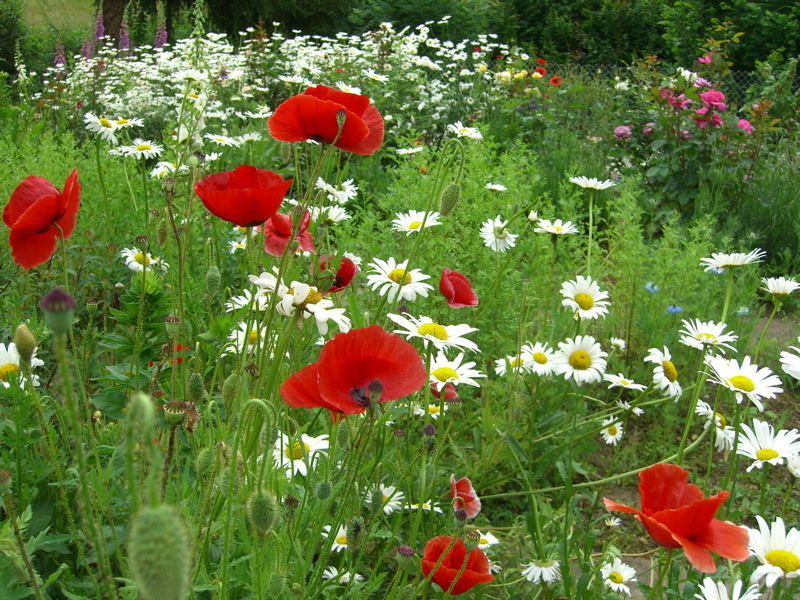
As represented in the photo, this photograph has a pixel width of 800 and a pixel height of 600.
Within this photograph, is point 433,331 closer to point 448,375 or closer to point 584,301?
point 448,375

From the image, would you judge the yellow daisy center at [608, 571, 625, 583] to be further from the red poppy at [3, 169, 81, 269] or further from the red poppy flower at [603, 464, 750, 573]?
the red poppy at [3, 169, 81, 269]

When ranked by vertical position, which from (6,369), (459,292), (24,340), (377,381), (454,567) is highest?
(24,340)

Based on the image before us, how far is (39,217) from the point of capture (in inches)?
42.5

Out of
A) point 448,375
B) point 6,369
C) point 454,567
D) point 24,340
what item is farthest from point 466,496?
point 6,369

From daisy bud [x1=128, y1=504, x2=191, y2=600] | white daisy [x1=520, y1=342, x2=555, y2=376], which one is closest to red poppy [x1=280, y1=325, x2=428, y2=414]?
daisy bud [x1=128, y1=504, x2=191, y2=600]

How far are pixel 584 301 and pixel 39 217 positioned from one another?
144 centimetres

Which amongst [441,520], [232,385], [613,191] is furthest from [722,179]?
[232,385]

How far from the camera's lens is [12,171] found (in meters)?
3.45

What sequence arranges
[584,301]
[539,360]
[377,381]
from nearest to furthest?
[377,381]
[539,360]
[584,301]

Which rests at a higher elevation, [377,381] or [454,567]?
[377,381]

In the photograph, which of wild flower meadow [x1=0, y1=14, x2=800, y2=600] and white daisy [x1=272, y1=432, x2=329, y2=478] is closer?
wild flower meadow [x1=0, y1=14, x2=800, y2=600]

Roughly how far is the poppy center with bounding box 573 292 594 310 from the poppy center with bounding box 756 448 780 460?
0.71m

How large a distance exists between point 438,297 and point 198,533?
5.53ft

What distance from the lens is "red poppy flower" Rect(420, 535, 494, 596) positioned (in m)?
1.21
